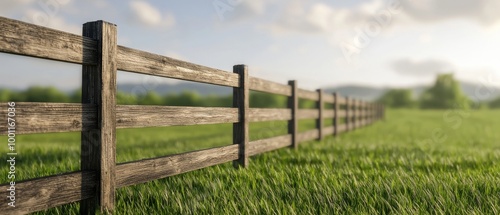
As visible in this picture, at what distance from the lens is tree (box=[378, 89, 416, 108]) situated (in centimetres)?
11925

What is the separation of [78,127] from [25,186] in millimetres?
545

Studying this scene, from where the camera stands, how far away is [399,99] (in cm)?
12062

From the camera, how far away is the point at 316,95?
1053 centimetres

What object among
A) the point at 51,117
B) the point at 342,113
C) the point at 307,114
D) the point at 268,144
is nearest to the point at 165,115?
the point at 51,117

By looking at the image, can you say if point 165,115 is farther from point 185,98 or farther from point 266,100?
point 185,98

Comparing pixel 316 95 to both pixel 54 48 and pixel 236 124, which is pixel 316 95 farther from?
pixel 54 48

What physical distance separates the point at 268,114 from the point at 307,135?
116 inches

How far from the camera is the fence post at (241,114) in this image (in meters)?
5.87

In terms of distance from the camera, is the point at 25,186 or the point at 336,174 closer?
the point at 25,186

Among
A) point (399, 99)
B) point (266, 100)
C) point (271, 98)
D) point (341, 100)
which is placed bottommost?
point (341, 100)

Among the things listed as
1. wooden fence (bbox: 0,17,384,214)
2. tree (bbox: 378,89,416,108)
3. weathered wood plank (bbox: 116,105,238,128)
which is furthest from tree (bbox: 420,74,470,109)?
wooden fence (bbox: 0,17,384,214)

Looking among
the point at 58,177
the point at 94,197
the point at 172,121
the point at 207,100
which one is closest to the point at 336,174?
the point at 172,121

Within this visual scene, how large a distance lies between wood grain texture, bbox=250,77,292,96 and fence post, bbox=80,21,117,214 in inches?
122

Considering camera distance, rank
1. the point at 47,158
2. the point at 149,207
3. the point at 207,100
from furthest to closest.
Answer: the point at 207,100, the point at 47,158, the point at 149,207
